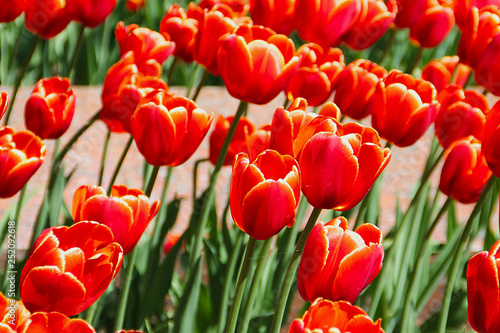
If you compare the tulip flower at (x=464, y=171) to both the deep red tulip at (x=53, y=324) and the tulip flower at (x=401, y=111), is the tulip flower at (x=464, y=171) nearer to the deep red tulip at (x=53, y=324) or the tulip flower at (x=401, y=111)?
the tulip flower at (x=401, y=111)

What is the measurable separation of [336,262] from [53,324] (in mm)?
269

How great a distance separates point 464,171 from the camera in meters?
1.01

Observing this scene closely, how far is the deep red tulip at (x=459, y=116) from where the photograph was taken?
3.45 feet

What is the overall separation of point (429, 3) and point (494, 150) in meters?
0.62

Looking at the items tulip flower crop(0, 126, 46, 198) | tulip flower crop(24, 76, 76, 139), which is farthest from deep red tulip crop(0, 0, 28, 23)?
tulip flower crop(0, 126, 46, 198)

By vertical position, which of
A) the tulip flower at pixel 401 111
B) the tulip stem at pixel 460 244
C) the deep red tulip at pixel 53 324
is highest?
the deep red tulip at pixel 53 324

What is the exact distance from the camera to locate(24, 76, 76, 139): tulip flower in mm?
1060

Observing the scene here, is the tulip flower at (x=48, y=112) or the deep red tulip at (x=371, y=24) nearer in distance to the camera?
the tulip flower at (x=48, y=112)

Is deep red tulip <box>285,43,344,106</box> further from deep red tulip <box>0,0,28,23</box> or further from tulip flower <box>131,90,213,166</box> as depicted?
deep red tulip <box>0,0,28,23</box>

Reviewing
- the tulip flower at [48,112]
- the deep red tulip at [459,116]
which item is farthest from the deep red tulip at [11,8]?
the deep red tulip at [459,116]

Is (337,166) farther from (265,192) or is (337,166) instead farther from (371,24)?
(371,24)

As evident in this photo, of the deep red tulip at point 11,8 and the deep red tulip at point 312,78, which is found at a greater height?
the deep red tulip at point 11,8

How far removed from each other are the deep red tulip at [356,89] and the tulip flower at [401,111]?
72 mm

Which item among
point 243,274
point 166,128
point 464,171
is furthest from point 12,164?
point 464,171
